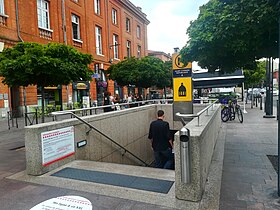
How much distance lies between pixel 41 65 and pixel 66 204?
4.72 metres

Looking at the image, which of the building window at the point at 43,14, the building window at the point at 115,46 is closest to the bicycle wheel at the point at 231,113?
the building window at the point at 43,14

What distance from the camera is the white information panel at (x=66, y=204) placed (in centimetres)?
333

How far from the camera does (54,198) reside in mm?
3629

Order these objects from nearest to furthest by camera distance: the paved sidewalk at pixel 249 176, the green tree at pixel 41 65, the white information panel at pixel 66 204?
the white information panel at pixel 66 204 → the paved sidewalk at pixel 249 176 → the green tree at pixel 41 65

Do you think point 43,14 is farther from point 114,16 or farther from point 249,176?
point 249,176

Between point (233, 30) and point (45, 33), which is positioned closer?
point (233, 30)

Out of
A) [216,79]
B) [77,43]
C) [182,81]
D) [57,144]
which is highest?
[77,43]

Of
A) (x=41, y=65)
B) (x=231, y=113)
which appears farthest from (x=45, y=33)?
(x=231, y=113)

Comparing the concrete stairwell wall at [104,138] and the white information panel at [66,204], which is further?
the concrete stairwell wall at [104,138]

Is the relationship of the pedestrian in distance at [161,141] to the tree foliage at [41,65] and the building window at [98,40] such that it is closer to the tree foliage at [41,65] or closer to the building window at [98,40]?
the tree foliage at [41,65]

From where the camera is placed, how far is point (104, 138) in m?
7.03

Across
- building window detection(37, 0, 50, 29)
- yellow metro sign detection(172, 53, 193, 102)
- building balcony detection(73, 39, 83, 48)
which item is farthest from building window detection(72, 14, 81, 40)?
yellow metro sign detection(172, 53, 193, 102)

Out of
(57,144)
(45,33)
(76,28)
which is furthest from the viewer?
(76,28)

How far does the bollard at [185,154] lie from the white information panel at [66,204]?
4.68ft
